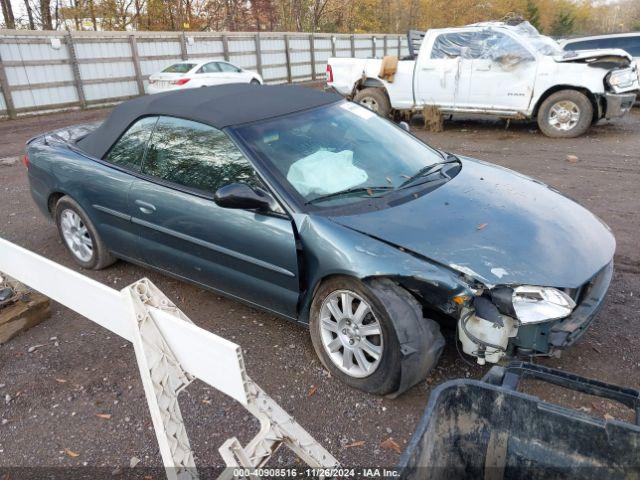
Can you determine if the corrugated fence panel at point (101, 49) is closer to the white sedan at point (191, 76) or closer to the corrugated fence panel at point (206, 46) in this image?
the white sedan at point (191, 76)

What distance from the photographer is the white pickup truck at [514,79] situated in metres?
8.34

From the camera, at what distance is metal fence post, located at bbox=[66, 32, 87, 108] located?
14836 mm

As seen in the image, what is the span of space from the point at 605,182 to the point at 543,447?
19.1 feet

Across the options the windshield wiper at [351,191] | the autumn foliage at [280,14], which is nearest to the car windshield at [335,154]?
the windshield wiper at [351,191]

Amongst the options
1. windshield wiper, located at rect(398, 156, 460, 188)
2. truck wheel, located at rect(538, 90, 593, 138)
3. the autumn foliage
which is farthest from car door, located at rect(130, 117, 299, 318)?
the autumn foliage

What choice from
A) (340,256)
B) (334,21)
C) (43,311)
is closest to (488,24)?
(340,256)

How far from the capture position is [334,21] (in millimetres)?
38375

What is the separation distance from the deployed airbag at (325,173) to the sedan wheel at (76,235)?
219cm

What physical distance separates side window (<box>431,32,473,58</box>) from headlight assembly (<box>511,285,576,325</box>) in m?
8.04

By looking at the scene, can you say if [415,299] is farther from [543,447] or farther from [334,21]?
[334,21]

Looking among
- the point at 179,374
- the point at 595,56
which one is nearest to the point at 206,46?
the point at 595,56

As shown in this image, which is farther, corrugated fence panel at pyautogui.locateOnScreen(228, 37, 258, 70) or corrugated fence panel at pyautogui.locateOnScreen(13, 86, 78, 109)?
corrugated fence panel at pyautogui.locateOnScreen(228, 37, 258, 70)

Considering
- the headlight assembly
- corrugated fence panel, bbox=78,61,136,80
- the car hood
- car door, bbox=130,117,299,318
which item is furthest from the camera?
corrugated fence panel, bbox=78,61,136,80

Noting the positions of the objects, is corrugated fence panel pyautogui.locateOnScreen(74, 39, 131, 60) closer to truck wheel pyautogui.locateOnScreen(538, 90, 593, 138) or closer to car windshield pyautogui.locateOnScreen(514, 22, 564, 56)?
car windshield pyautogui.locateOnScreen(514, 22, 564, 56)
